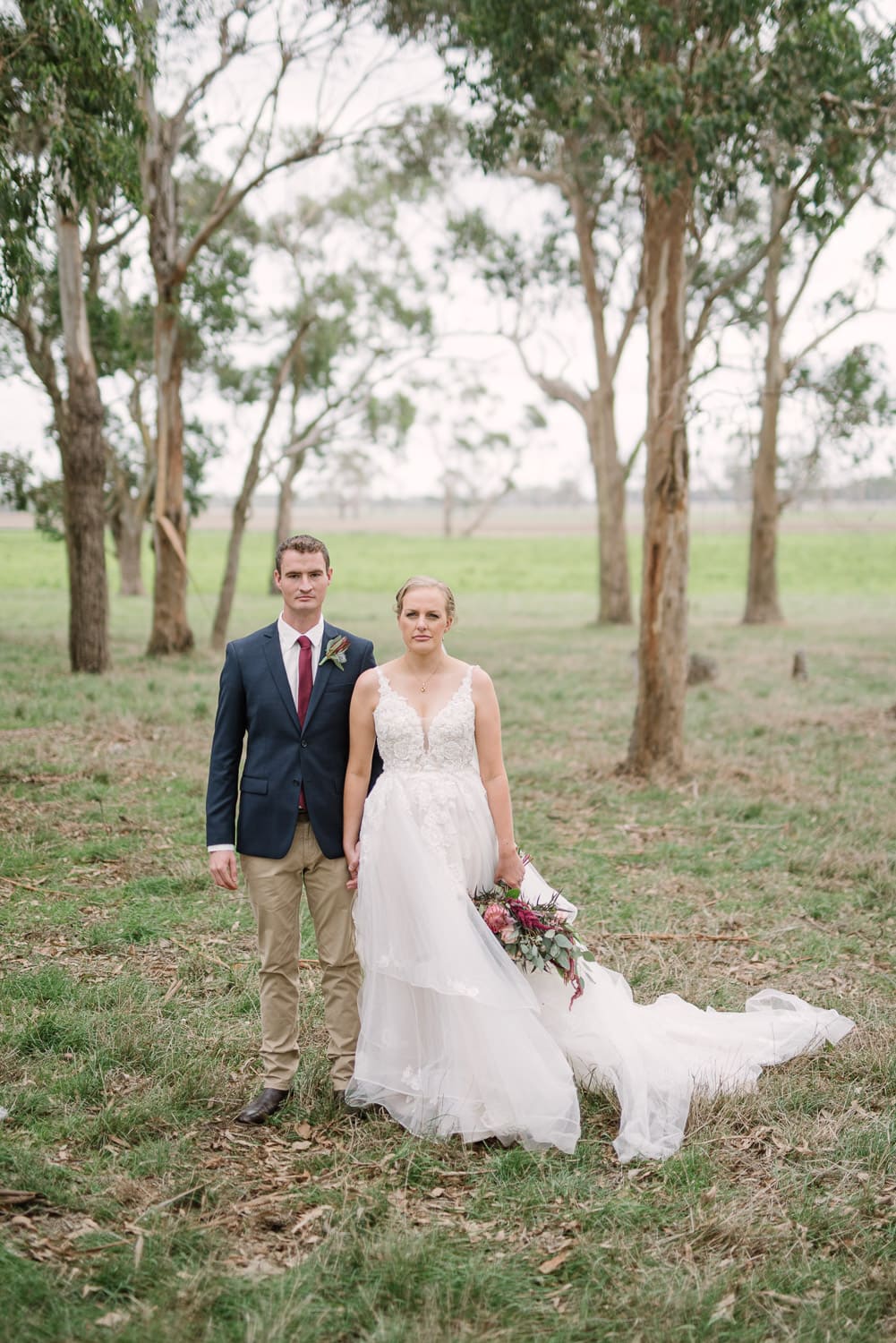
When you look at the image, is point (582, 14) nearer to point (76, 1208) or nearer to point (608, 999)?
point (608, 999)

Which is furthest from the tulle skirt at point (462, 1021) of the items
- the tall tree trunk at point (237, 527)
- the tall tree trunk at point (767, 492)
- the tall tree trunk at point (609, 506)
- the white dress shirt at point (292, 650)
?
the tall tree trunk at point (767, 492)

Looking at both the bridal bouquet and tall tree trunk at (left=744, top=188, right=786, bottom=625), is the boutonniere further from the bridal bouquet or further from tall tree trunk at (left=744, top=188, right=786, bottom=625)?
tall tree trunk at (left=744, top=188, right=786, bottom=625)

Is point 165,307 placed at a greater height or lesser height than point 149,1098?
greater

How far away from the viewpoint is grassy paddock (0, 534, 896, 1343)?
322 centimetres

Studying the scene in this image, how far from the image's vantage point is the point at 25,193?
9.20 meters

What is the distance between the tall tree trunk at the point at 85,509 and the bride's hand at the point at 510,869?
41.5 ft

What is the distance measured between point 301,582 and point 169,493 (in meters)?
15.1

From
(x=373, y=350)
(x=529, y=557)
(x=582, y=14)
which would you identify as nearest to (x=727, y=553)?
(x=529, y=557)

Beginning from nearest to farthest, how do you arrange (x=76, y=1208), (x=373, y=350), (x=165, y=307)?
1. (x=76, y=1208)
2. (x=165, y=307)
3. (x=373, y=350)

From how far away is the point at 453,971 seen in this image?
13.7 feet

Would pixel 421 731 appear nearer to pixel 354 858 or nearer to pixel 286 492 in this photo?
pixel 354 858

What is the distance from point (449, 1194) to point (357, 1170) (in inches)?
13.4

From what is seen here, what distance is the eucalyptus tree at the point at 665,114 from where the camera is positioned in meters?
9.83

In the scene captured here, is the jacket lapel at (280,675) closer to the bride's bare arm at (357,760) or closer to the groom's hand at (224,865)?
the bride's bare arm at (357,760)
